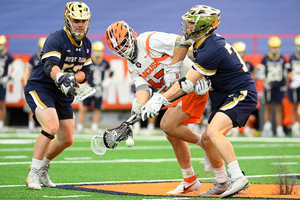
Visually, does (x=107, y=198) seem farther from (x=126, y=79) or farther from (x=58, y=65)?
(x=126, y=79)

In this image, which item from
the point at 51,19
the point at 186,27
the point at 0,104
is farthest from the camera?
the point at 51,19

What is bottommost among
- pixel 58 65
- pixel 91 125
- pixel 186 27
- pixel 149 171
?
pixel 91 125

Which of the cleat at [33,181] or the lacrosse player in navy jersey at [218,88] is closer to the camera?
the lacrosse player in navy jersey at [218,88]

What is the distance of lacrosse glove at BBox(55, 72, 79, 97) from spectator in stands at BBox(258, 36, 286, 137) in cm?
924

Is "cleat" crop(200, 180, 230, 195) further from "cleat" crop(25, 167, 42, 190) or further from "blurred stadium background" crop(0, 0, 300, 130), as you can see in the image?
"blurred stadium background" crop(0, 0, 300, 130)

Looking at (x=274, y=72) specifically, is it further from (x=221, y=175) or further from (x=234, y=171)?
(x=234, y=171)

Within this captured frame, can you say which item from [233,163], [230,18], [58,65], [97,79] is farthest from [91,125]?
[233,163]

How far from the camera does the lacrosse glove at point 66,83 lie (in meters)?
5.43

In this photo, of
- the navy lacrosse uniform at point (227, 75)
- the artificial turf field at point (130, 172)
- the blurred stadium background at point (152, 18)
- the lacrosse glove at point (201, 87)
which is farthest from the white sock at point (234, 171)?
the blurred stadium background at point (152, 18)

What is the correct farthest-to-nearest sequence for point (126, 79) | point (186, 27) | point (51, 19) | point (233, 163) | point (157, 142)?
point (51, 19) < point (126, 79) < point (157, 142) < point (186, 27) < point (233, 163)

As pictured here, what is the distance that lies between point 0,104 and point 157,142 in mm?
4354

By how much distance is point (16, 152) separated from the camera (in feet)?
31.0

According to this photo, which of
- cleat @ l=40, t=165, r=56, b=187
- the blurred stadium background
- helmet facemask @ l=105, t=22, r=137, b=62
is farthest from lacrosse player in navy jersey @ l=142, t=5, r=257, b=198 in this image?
the blurred stadium background

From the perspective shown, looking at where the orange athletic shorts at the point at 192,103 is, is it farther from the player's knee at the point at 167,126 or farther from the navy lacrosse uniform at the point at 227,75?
the navy lacrosse uniform at the point at 227,75
